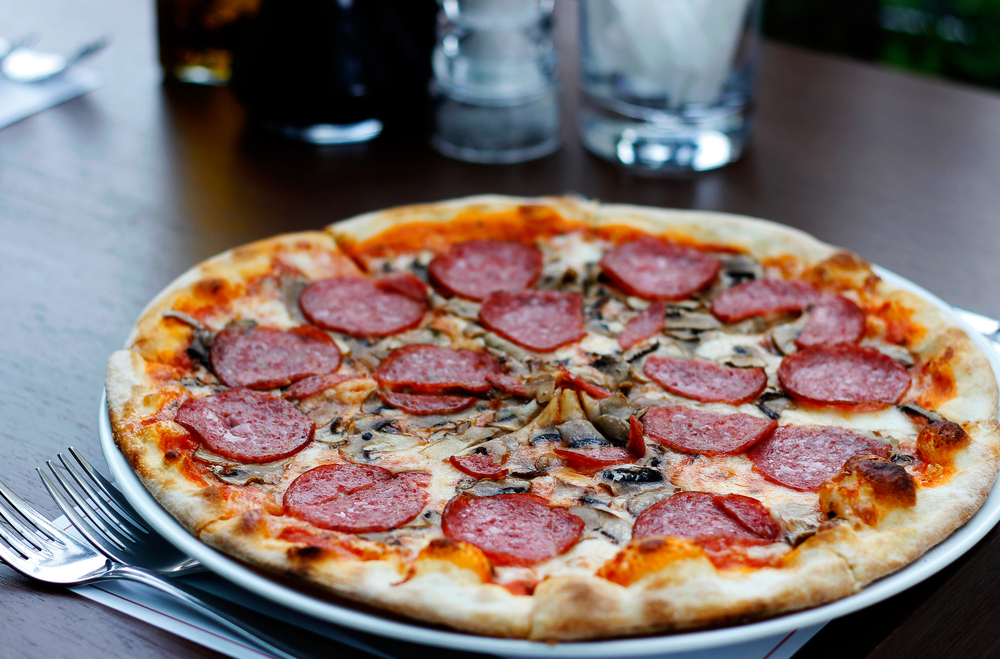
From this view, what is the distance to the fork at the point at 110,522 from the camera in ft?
4.38

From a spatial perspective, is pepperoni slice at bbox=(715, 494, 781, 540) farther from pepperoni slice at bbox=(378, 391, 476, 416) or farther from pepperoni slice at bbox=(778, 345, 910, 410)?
pepperoni slice at bbox=(378, 391, 476, 416)

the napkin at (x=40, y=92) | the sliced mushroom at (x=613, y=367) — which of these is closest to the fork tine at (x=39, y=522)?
the sliced mushroom at (x=613, y=367)

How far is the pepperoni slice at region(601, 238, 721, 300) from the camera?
208 cm

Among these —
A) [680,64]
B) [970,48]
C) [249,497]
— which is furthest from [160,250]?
[970,48]

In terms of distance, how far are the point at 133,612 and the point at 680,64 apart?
6.12 feet

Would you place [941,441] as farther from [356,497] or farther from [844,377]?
[356,497]

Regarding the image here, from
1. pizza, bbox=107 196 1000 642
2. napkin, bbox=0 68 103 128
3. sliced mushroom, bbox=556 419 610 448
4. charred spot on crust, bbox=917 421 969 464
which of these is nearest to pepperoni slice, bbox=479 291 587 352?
pizza, bbox=107 196 1000 642

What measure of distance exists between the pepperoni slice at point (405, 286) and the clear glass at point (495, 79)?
2.82ft

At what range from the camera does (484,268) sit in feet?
7.06

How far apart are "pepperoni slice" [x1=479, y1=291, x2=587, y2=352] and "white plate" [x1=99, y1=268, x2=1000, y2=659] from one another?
0.76m

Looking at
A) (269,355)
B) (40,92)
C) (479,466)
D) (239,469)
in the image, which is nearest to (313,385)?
(269,355)

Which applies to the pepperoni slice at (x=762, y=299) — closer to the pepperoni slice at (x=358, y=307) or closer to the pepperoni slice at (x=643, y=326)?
the pepperoni slice at (x=643, y=326)

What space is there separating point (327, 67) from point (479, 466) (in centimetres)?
152

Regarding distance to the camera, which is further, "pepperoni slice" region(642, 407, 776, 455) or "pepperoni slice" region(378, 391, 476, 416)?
"pepperoni slice" region(378, 391, 476, 416)
